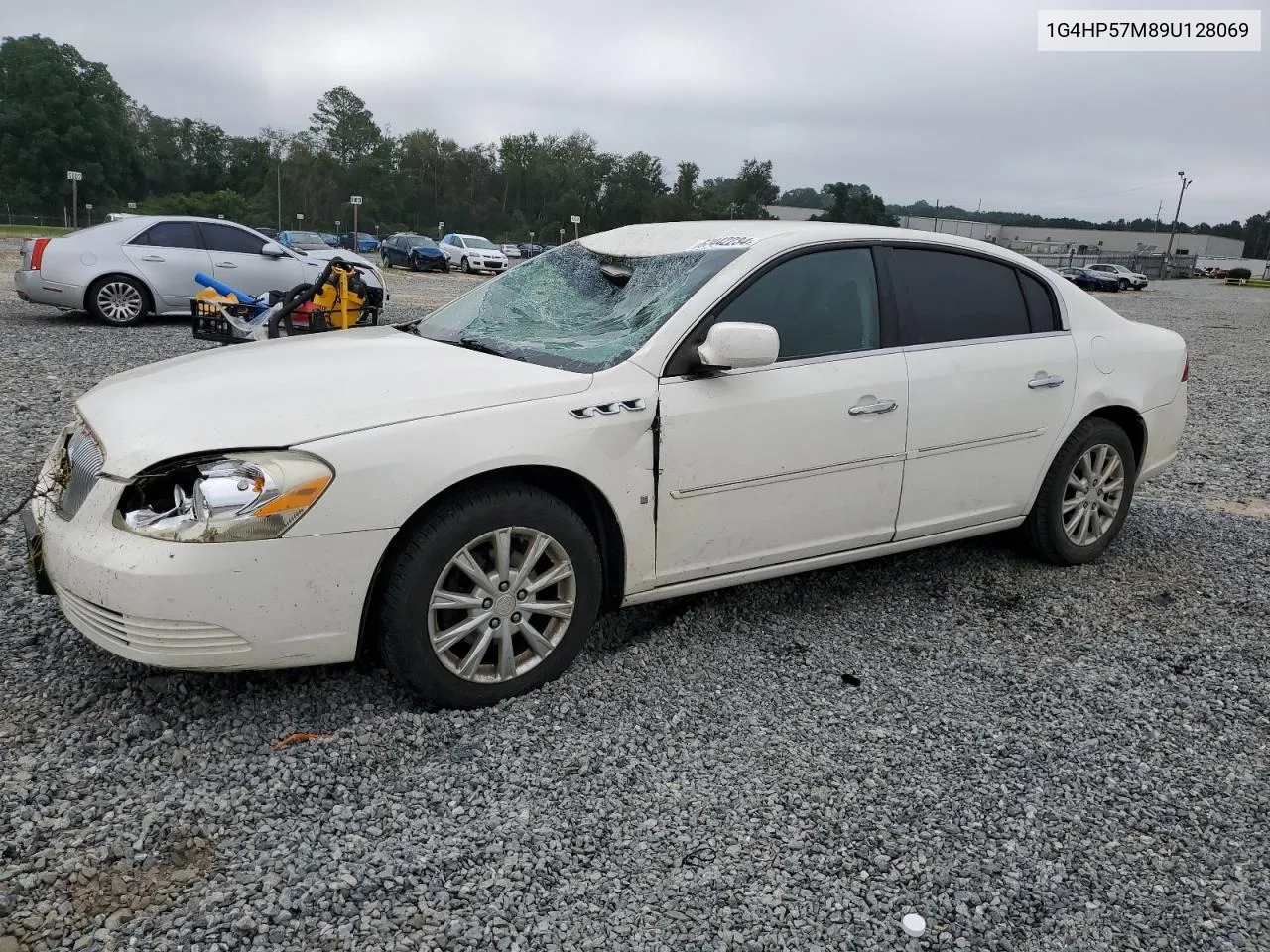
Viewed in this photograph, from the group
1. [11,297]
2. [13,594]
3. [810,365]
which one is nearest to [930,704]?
[810,365]

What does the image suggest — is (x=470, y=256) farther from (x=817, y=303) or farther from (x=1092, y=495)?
(x=817, y=303)

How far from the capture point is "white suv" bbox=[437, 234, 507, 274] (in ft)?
112

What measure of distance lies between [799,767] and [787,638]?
94cm

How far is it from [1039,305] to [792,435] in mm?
1690

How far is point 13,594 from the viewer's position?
3.88 meters

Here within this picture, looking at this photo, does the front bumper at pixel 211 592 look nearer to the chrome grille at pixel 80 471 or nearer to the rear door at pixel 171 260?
the chrome grille at pixel 80 471

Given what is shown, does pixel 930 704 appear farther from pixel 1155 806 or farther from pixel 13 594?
pixel 13 594

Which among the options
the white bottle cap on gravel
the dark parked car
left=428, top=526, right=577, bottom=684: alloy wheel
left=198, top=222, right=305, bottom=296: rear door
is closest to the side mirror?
left=428, top=526, right=577, bottom=684: alloy wheel

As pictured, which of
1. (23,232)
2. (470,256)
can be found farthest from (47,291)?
(23,232)

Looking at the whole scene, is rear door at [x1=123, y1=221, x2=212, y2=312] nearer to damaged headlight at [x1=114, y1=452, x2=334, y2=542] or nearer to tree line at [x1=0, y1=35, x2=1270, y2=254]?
damaged headlight at [x1=114, y1=452, x2=334, y2=542]

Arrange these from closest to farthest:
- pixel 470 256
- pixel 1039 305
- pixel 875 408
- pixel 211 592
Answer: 1. pixel 211 592
2. pixel 875 408
3. pixel 1039 305
4. pixel 470 256

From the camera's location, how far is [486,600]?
3066 mm

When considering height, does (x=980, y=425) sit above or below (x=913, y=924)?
above

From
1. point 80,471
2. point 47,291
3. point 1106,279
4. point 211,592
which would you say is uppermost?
point 1106,279
